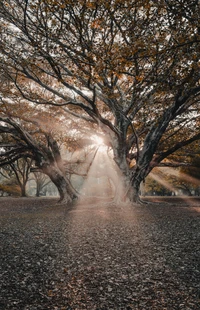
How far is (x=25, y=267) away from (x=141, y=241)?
3848 mm

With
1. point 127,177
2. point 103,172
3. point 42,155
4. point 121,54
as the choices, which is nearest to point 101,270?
point 121,54

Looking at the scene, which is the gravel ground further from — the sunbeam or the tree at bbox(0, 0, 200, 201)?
the sunbeam

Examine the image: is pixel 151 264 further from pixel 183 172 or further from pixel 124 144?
pixel 183 172

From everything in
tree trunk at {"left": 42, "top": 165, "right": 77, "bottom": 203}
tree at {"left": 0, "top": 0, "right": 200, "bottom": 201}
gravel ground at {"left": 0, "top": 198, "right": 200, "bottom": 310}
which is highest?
tree at {"left": 0, "top": 0, "right": 200, "bottom": 201}

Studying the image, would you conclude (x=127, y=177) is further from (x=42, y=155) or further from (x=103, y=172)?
(x=103, y=172)

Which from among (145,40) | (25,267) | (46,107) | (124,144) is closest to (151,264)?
(25,267)

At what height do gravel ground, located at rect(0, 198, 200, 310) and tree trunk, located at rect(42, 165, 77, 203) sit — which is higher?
tree trunk, located at rect(42, 165, 77, 203)

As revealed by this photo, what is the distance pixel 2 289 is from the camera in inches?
183

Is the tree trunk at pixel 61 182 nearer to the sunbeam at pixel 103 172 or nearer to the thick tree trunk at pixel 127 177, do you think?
the sunbeam at pixel 103 172

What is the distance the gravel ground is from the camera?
4207 millimetres

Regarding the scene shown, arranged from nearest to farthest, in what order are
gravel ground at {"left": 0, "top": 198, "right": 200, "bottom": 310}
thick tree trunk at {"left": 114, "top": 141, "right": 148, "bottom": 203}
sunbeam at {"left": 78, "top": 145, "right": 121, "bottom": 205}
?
gravel ground at {"left": 0, "top": 198, "right": 200, "bottom": 310} → thick tree trunk at {"left": 114, "top": 141, "right": 148, "bottom": 203} → sunbeam at {"left": 78, "top": 145, "right": 121, "bottom": 205}

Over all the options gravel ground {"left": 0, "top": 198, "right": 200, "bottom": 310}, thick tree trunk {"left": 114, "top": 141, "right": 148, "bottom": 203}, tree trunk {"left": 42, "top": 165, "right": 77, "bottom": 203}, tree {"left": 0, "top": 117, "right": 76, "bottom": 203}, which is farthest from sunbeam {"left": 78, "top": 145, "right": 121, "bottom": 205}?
gravel ground {"left": 0, "top": 198, "right": 200, "bottom": 310}

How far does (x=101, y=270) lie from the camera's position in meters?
5.62

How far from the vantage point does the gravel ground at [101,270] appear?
4.21m
